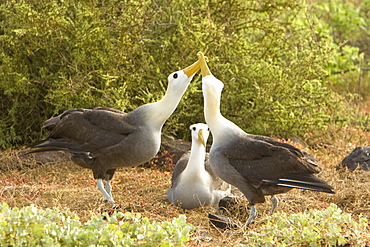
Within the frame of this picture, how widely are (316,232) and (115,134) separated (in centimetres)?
250

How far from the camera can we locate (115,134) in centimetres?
585

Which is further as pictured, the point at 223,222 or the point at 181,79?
the point at 181,79

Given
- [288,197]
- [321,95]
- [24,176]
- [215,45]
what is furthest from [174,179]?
[321,95]

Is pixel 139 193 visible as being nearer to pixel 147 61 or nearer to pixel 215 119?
pixel 215 119

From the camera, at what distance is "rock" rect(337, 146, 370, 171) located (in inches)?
277

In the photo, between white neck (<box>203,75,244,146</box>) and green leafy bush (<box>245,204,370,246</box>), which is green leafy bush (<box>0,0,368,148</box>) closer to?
white neck (<box>203,75,244,146</box>)

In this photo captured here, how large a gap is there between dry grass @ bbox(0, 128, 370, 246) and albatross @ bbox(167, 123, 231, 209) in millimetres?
100

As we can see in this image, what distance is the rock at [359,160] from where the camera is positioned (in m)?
7.04

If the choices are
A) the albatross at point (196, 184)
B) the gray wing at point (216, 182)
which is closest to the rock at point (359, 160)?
the gray wing at point (216, 182)

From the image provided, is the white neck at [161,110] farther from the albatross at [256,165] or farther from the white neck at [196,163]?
the albatross at [256,165]

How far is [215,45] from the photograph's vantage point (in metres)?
8.30

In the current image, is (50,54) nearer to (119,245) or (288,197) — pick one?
(288,197)

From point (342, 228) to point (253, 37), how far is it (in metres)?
5.92

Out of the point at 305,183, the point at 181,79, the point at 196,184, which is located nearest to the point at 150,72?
the point at 181,79
